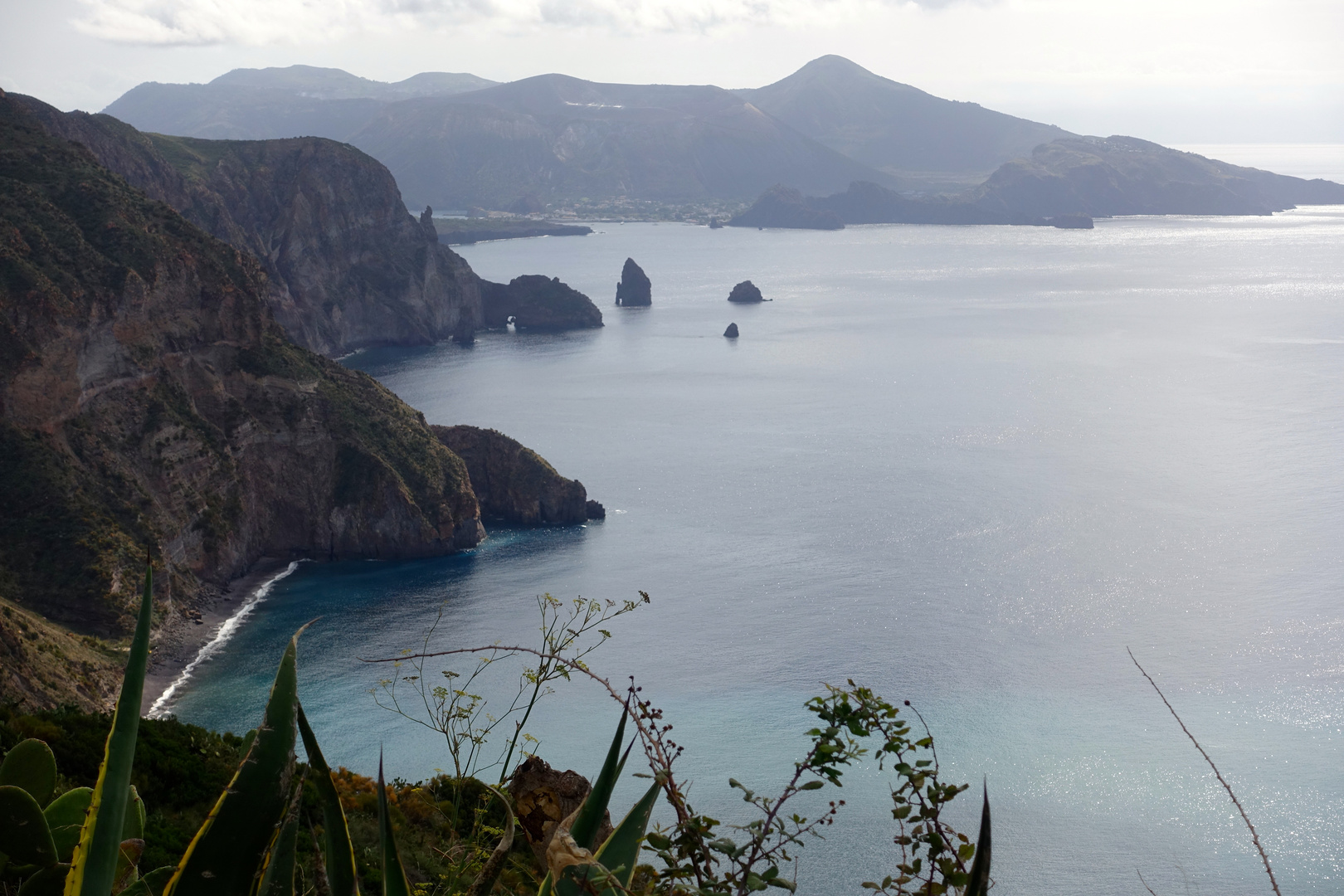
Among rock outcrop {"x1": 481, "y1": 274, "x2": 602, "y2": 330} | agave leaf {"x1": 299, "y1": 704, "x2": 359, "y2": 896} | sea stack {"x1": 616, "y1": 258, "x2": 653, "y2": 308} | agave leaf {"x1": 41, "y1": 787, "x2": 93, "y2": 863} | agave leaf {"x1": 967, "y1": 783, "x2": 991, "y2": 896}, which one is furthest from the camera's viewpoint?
sea stack {"x1": 616, "y1": 258, "x2": 653, "y2": 308}

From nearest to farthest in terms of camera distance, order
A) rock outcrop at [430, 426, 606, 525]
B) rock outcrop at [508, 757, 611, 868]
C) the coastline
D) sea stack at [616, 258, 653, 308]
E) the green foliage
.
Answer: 1. the green foliage
2. rock outcrop at [508, 757, 611, 868]
3. the coastline
4. rock outcrop at [430, 426, 606, 525]
5. sea stack at [616, 258, 653, 308]

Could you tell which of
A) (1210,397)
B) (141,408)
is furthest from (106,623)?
(1210,397)

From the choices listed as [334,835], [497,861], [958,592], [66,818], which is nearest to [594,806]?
[497,861]

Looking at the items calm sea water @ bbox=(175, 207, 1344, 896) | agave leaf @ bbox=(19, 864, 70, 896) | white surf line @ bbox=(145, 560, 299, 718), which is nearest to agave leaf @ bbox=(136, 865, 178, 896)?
agave leaf @ bbox=(19, 864, 70, 896)

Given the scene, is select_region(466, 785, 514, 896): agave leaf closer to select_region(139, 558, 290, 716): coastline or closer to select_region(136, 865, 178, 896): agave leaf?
select_region(136, 865, 178, 896): agave leaf

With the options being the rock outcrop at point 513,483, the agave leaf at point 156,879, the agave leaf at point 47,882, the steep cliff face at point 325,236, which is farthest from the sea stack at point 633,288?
the agave leaf at point 47,882

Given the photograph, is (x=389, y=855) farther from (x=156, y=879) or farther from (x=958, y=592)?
(x=958, y=592)
